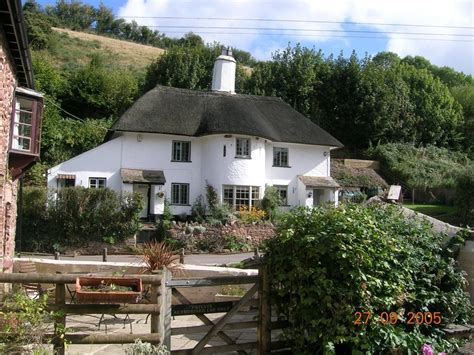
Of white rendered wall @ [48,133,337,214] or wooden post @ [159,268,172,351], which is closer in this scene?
wooden post @ [159,268,172,351]

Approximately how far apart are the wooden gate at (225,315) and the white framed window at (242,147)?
2419 centimetres

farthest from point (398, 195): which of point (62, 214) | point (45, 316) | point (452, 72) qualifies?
point (452, 72)

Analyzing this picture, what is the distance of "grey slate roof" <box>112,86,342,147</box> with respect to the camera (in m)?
30.2

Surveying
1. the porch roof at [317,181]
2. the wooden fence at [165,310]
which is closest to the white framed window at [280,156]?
the porch roof at [317,181]

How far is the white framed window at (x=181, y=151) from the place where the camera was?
31297 mm

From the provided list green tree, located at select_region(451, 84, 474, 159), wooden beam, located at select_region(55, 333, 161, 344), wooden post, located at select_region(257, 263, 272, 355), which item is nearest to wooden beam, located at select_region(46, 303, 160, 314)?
wooden beam, located at select_region(55, 333, 161, 344)

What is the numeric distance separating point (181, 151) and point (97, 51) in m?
47.6

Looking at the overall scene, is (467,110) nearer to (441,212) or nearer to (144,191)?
(441,212)

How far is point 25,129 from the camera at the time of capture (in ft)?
43.2

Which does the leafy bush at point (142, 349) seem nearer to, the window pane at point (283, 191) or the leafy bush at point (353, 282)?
the leafy bush at point (353, 282)

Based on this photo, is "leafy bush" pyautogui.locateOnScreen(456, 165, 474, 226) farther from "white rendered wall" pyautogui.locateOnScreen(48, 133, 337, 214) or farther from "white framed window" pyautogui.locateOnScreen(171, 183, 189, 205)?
"white framed window" pyautogui.locateOnScreen(171, 183, 189, 205)

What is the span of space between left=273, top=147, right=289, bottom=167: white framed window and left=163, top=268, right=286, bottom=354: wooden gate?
26.7m

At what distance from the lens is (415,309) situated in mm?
6672

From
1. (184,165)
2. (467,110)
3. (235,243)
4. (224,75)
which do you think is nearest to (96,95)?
(224,75)
